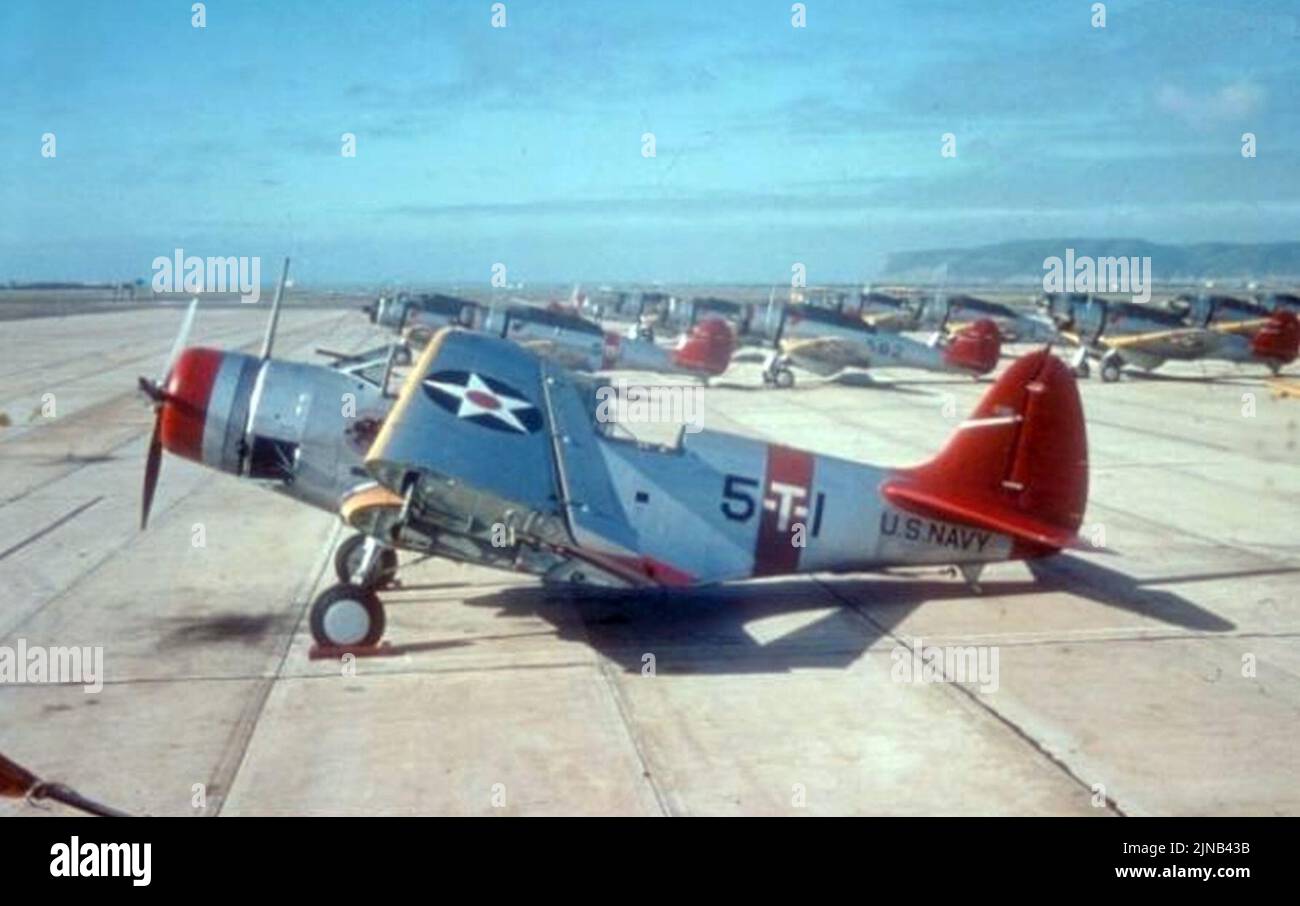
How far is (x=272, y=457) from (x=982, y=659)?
18.9ft

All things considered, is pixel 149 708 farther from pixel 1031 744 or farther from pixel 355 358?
pixel 1031 744

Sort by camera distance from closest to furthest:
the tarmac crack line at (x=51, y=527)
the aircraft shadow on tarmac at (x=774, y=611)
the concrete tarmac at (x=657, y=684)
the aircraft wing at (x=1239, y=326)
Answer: the concrete tarmac at (x=657, y=684) < the aircraft shadow on tarmac at (x=774, y=611) < the tarmac crack line at (x=51, y=527) < the aircraft wing at (x=1239, y=326)

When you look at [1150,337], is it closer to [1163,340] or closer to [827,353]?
[1163,340]

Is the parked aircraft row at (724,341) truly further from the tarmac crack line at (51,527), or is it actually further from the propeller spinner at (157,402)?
the propeller spinner at (157,402)

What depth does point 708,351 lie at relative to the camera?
122 ft

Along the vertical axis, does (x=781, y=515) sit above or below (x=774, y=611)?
above

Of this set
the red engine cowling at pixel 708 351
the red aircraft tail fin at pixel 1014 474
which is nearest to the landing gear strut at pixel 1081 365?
Result: the red engine cowling at pixel 708 351

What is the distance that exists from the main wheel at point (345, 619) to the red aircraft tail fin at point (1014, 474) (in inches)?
170

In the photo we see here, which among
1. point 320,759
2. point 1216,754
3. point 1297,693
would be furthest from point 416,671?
point 1297,693

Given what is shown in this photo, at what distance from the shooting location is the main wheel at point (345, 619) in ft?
32.4

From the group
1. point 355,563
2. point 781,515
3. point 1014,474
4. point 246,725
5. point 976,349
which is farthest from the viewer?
point 976,349

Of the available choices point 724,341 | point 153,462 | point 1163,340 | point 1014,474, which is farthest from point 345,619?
point 1163,340

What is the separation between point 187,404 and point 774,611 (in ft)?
16.6

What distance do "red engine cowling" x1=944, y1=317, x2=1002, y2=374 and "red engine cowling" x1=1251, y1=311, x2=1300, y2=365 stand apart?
836 cm
